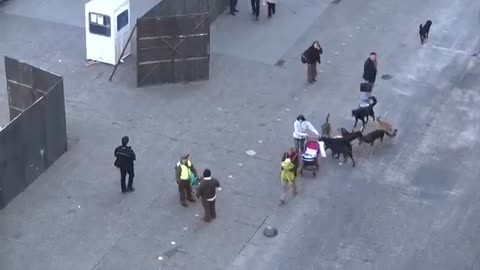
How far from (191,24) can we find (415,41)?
7315mm

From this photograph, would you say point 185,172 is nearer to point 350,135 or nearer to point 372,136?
point 350,135

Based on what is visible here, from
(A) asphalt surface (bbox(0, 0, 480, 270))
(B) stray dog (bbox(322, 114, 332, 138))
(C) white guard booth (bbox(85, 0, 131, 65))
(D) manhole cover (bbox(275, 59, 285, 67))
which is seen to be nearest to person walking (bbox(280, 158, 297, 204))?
(A) asphalt surface (bbox(0, 0, 480, 270))

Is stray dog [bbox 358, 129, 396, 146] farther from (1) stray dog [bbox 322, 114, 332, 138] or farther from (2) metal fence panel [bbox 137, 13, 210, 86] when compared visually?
(2) metal fence panel [bbox 137, 13, 210, 86]

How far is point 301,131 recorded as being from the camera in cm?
2244

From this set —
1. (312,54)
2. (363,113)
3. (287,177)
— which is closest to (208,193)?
(287,177)

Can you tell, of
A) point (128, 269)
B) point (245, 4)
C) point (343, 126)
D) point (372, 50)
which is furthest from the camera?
point (245, 4)

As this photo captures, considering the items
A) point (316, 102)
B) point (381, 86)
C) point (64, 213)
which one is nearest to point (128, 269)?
point (64, 213)

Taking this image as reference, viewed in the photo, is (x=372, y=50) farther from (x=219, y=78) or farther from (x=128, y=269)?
(x=128, y=269)

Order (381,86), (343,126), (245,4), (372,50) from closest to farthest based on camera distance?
(343,126), (381,86), (372,50), (245,4)

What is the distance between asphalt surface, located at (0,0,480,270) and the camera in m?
20.0

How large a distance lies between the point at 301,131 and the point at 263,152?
1250 mm

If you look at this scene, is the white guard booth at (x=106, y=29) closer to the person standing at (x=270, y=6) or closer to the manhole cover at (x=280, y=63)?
the manhole cover at (x=280, y=63)

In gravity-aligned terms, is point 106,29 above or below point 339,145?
above

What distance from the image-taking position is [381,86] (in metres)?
26.5
